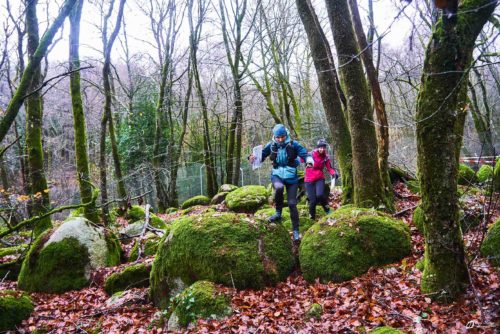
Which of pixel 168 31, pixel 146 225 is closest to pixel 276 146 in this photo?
pixel 146 225

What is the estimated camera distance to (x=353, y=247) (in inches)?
222

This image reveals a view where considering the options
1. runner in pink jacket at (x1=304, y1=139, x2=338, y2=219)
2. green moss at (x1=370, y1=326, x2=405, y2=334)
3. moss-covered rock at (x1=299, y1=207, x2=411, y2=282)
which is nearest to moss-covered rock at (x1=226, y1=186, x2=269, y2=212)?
runner in pink jacket at (x1=304, y1=139, x2=338, y2=219)

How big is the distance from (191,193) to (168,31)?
370 inches

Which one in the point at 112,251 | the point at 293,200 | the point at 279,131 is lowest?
the point at 112,251

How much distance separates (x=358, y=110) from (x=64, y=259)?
6.82m

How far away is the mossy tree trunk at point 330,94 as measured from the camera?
861 cm

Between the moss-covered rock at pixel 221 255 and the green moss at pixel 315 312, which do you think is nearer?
the green moss at pixel 315 312

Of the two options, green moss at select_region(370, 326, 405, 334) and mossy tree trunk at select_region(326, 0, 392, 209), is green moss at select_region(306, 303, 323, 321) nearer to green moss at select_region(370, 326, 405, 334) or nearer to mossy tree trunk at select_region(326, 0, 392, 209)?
green moss at select_region(370, 326, 405, 334)

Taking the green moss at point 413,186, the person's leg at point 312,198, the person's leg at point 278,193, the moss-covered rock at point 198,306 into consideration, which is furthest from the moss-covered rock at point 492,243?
the green moss at point 413,186

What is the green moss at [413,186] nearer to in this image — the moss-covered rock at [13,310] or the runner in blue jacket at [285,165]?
the runner in blue jacket at [285,165]

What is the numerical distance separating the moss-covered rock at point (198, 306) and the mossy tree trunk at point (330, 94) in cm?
466

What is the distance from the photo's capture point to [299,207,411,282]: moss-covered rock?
5.53 meters

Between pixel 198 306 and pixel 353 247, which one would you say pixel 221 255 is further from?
pixel 353 247

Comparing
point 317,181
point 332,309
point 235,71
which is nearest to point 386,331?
point 332,309
